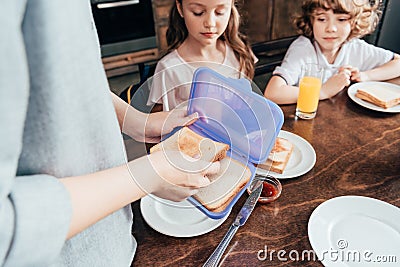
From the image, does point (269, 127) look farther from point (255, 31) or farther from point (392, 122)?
point (255, 31)

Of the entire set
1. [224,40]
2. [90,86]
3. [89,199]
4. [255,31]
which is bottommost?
[255,31]

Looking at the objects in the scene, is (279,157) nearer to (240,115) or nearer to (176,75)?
(240,115)

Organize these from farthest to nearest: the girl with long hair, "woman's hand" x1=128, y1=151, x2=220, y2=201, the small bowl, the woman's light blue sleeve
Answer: the girl with long hair → the small bowl → "woman's hand" x1=128, y1=151, x2=220, y2=201 → the woman's light blue sleeve

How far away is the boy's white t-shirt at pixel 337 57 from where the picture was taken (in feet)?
4.95

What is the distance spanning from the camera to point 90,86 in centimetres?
45

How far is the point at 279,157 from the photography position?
35.1 inches

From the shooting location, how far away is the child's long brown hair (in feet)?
4.59

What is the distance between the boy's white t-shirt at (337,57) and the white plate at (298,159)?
0.54 metres

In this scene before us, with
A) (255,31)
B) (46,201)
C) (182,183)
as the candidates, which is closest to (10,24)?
(46,201)

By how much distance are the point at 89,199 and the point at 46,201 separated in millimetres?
61

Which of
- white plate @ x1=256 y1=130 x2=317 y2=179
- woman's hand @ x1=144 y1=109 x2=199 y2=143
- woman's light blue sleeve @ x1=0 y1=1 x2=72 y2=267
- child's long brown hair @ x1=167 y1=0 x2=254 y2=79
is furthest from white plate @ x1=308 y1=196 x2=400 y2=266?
child's long brown hair @ x1=167 y1=0 x2=254 y2=79

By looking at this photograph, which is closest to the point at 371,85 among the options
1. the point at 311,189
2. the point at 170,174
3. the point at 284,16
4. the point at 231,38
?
the point at 231,38

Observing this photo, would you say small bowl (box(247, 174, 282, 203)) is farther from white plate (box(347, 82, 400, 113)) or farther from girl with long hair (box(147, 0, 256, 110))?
white plate (box(347, 82, 400, 113))

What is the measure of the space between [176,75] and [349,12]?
0.75 m
